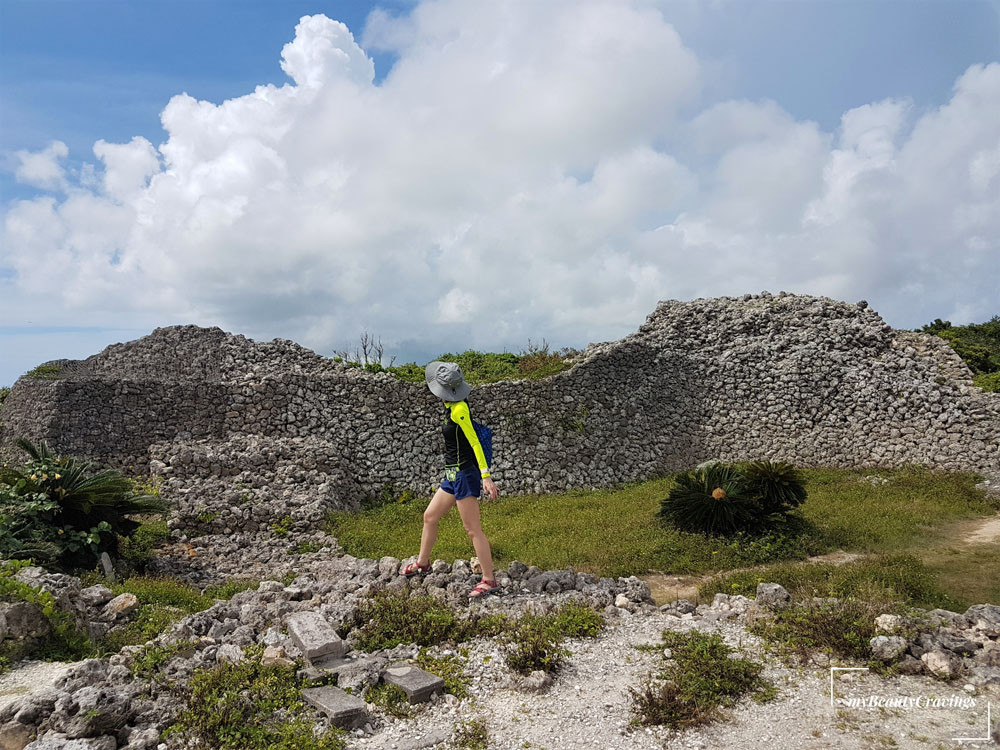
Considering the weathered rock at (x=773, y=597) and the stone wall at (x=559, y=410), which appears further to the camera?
the stone wall at (x=559, y=410)

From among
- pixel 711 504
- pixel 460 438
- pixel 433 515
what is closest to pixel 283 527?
pixel 433 515

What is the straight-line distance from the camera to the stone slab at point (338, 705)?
4.11 metres

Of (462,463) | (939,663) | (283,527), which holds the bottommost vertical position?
(939,663)

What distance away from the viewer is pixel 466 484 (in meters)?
6.45

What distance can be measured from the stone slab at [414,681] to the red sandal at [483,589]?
1.57 metres

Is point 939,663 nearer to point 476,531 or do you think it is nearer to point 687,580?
point 687,580

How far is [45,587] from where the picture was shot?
5.49 m

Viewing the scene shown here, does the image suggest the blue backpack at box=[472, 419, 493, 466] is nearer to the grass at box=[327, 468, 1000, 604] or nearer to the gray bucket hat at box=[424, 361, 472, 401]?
the gray bucket hat at box=[424, 361, 472, 401]

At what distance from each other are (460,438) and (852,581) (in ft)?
14.4

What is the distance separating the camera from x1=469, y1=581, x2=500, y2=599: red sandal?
249 inches

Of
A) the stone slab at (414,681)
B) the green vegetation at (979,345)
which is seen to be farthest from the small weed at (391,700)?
the green vegetation at (979,345)

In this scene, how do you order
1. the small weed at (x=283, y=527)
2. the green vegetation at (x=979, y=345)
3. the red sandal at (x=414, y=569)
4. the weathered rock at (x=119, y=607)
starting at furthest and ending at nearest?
1. the green vegetation at (x=979, y=345)
2. the small weed at (x=283, y=527)
3. the red sandal at (x=414, y=569)
4. the weathered rock at (x=119, y=607)

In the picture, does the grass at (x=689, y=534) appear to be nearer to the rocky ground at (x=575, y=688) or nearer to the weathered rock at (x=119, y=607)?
the rocky ground at (x=575, y=688)

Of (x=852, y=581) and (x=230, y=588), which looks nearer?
(x=852, y=581)
